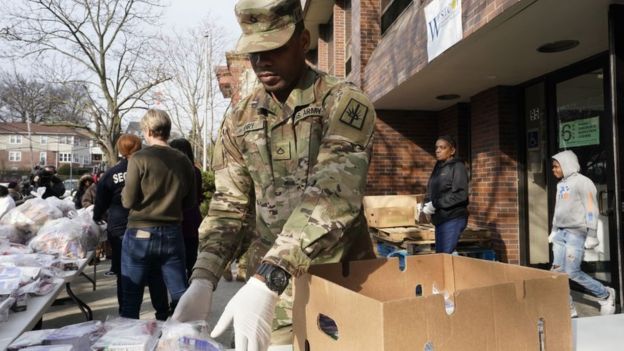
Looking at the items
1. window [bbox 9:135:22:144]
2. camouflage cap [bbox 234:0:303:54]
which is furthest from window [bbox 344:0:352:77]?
window [bbox 9:135:22:144]

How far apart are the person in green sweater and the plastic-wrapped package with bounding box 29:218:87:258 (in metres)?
1.04

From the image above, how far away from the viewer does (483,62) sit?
556cm

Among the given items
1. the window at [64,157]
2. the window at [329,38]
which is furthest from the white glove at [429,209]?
the window at [64,157]

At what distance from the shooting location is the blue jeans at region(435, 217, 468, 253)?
518 cm

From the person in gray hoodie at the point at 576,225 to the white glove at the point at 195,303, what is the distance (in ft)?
13.3

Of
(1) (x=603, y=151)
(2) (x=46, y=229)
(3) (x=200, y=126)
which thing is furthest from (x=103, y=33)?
(1) (x=603, y=151)

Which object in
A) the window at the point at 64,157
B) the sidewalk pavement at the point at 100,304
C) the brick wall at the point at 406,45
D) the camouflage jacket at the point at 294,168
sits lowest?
the sidewalk pavement at the point at 100,304

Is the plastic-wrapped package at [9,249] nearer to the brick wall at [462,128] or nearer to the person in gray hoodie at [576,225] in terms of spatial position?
the person in gray hoodie at [576,225]

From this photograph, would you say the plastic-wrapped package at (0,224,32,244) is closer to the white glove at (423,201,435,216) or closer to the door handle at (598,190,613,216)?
the white glove at (423,201,435,216)

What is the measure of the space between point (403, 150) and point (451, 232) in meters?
4.05

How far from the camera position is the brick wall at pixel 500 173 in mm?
6484

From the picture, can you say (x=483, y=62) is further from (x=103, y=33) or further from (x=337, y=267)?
(x=103, y=33)

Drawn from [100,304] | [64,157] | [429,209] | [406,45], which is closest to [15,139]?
[64,157]

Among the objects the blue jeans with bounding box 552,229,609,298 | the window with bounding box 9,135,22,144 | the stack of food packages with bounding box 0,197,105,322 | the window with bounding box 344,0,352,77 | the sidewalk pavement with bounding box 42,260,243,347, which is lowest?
the sidewalk pavement with bounding box 42,260,243,347
